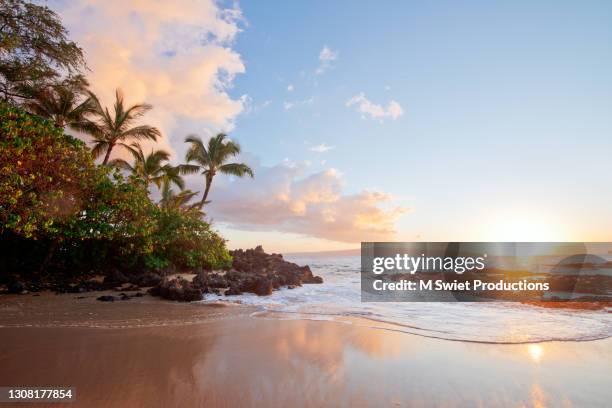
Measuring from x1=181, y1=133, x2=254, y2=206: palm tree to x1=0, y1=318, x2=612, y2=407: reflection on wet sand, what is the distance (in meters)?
20.6

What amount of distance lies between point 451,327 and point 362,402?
4.97m

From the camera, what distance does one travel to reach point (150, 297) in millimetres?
11414

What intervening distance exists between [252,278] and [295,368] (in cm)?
1035

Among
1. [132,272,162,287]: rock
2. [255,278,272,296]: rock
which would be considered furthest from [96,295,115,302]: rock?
[255,278,272,296]: rock

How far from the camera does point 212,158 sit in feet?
85.5

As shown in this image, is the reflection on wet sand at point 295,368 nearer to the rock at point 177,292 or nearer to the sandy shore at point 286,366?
the sandy shore at point 286,366

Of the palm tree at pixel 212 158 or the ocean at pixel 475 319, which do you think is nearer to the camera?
the ocean at pixel 475 319

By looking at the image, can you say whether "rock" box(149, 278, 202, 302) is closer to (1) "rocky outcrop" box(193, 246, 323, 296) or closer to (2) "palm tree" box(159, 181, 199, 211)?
(1) "rocky outcrop" box(193, 246, 323, 296)

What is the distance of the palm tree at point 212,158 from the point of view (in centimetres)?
2602

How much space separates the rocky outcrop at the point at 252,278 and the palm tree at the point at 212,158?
662 centimetres

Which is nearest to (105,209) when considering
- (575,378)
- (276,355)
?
(276,355)

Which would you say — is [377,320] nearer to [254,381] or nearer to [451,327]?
[451,327]

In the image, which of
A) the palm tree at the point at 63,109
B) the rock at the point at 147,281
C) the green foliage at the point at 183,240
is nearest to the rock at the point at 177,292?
the rock at the point at 147,281

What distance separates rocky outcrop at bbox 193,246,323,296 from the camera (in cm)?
1352
